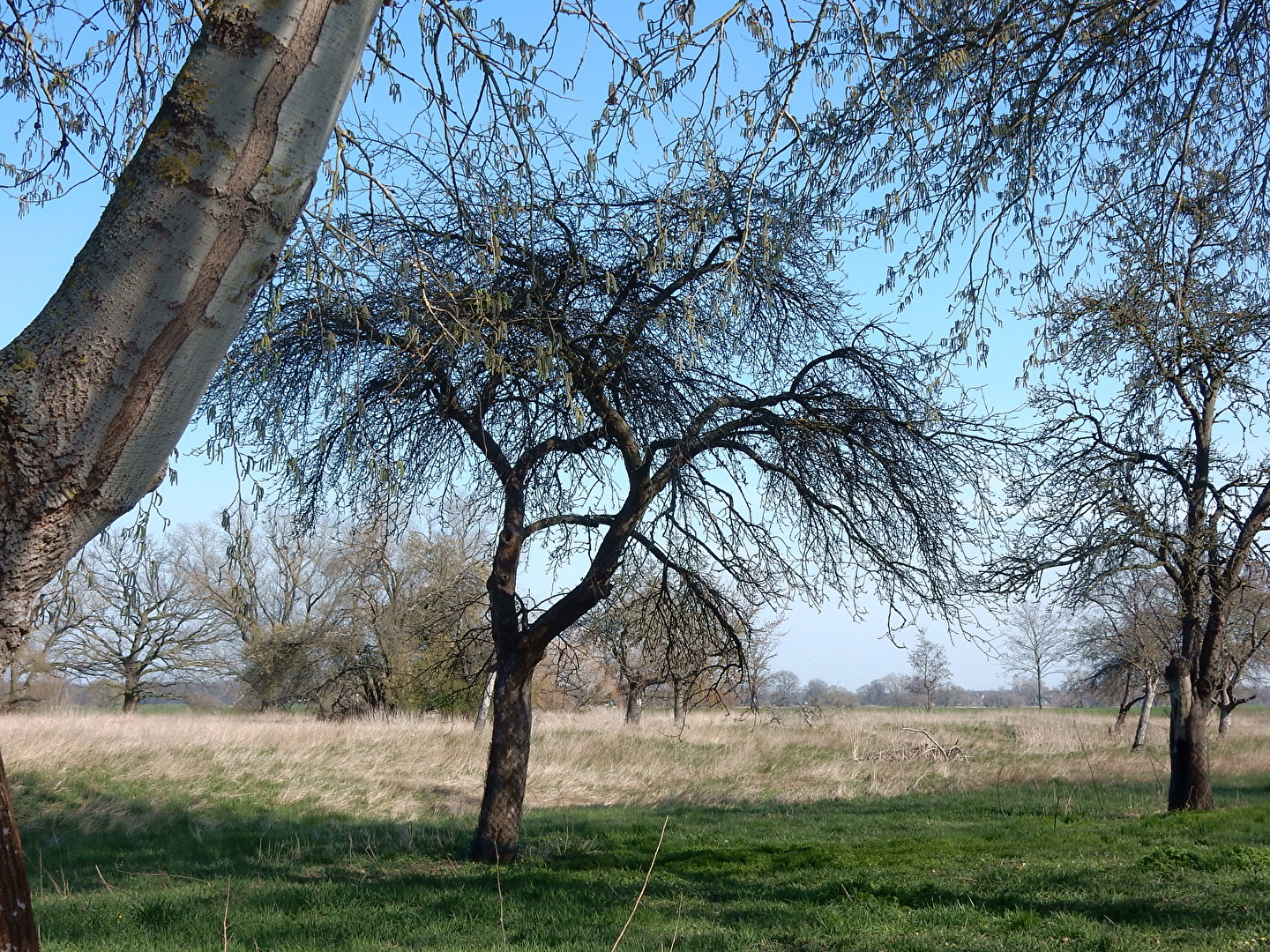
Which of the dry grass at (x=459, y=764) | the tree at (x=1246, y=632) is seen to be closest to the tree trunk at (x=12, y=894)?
the tree at (x=1246, y=632)

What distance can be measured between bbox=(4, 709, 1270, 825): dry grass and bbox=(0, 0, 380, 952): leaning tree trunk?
551 inches

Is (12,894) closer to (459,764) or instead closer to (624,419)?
(624,419)

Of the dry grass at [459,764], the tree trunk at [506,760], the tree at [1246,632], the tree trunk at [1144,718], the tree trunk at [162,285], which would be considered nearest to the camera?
the tree trunk at [162,285]

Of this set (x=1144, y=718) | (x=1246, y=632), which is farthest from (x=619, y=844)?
Answer: (x=1144, y=718)

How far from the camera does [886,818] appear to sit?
547 inches

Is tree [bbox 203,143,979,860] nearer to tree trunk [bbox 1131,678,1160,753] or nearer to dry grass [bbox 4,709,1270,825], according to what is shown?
dry grass [bbox 4,709,1270,825]

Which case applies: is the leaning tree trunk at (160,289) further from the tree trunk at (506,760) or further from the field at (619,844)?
the tree trunk at (506,760)

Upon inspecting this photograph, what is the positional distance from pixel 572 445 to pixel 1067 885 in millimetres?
5973

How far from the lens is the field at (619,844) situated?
22.5ft

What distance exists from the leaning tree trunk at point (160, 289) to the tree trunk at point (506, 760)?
8136mm

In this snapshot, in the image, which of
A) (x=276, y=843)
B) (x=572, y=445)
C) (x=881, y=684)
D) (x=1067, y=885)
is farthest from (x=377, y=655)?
(x=881, y=684)

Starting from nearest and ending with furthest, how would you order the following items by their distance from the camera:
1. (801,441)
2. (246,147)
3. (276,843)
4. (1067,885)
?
(246,147)
(1067,885)
(801,441)
(276,843)

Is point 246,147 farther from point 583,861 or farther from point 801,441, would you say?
point 583,861

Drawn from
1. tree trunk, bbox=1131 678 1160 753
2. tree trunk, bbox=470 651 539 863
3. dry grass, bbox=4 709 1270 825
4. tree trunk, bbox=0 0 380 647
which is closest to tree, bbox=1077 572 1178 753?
tree trunk, bbox=1131 678 1160 753
